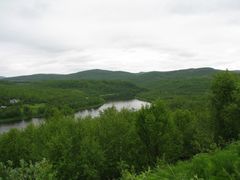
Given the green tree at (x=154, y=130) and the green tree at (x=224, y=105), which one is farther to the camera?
the green tree at (x=154, y=130)

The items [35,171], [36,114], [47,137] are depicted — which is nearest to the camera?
[35,171]

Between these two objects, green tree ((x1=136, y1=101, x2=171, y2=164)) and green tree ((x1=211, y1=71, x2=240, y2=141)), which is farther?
green tree ((x1=136, y1=101, x2=171, y2=164))

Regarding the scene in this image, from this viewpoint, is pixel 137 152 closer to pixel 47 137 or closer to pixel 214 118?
pixel 214 118

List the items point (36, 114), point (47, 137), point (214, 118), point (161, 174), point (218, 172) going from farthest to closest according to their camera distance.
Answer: point (36, 114) → point (47, 137) → point (214, 118) → point (161, 174) → point (218, 172)

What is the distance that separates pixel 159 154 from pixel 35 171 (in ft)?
88.4

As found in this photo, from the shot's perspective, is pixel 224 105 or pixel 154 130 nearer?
pixel 224 105

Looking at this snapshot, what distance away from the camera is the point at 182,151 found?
40625 millimetres

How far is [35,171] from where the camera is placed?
26.6 feet

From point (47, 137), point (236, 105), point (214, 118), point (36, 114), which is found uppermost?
point (236, 105)

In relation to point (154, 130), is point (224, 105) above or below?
above

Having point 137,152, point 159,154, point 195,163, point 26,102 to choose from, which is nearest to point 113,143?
point 137,152

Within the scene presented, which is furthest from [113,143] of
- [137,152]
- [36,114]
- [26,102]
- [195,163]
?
[26,102]

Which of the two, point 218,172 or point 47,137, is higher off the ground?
point 218,172

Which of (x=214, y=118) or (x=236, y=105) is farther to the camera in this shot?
(x=214, y=118)
